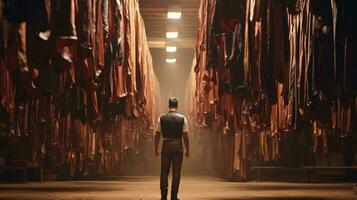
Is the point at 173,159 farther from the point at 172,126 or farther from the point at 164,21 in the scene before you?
the point at 164,21

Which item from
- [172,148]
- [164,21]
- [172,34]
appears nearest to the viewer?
[172,148]

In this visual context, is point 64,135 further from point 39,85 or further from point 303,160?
point 303,160

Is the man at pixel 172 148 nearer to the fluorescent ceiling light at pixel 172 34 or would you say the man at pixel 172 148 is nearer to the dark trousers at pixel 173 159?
the dark trousers at pixel 173 159

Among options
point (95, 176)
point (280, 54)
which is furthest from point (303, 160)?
point (280, 54)

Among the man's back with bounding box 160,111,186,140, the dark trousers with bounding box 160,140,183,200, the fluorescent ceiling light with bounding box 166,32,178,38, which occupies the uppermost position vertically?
the fluorescent ceiling light with bounding box 166,32,178,38

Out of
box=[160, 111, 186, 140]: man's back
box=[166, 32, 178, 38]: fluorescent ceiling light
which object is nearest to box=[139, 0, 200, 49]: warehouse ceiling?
box=[166, 32, 178, 38]: fluorescent ceiling light

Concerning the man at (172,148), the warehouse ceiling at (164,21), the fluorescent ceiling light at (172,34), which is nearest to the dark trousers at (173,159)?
the man at (172,148)

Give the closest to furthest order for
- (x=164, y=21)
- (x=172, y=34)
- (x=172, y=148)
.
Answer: (x=172, y=148), (x=164, y=21), (x=172, y=34)

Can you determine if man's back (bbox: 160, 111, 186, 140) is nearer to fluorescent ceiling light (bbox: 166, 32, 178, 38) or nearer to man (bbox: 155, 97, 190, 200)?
man (bbox: 155, 97, 190, 200)

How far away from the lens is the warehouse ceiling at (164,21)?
13.4 m

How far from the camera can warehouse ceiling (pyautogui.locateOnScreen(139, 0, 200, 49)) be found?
13430mm

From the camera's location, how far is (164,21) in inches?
612

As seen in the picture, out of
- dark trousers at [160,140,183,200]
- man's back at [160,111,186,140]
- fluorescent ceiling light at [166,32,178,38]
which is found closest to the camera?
dark trousers at [160,140,183,200]

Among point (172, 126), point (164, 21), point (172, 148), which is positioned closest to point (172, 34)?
point (164, 21)
